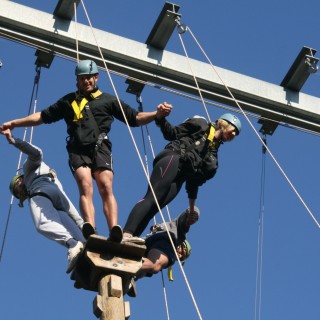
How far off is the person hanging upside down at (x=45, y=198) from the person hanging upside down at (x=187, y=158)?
52 cm

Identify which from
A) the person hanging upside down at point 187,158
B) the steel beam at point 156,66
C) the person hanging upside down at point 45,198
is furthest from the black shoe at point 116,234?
the steel beam at point 156,66

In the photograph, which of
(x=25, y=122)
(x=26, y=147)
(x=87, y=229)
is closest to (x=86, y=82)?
(x=25, y=122)

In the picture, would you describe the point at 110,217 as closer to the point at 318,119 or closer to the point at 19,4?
the point at 19,4

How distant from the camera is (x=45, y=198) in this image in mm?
10227

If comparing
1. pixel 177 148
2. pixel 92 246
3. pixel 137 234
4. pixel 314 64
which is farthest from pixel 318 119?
pixel 92 246

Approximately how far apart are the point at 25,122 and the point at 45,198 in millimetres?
566

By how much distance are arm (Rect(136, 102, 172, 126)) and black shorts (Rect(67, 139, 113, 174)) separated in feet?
1.01

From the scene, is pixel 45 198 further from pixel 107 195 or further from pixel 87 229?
pixel 87 229

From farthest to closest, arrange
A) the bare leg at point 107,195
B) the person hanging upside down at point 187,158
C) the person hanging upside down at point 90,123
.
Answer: the person hanging upside down at point 187,158 < the person hanging upside down at point 90,123 < the bare leg at point 107,195

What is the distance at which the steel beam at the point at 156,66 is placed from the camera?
449 inches

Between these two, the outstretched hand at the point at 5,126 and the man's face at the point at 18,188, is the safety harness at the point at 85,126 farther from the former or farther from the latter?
the man's face at the point at 18,188

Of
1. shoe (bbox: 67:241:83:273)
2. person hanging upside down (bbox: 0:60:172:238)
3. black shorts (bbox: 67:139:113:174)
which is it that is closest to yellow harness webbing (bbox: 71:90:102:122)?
person hanging upside down (bbox: 0:60:172:238)

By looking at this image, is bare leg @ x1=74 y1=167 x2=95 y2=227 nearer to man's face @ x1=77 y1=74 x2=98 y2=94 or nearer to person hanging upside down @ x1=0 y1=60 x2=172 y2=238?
person hanging upside down @ x1=0 y1=60 x2=172 y2=238

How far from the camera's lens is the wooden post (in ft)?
29.6
